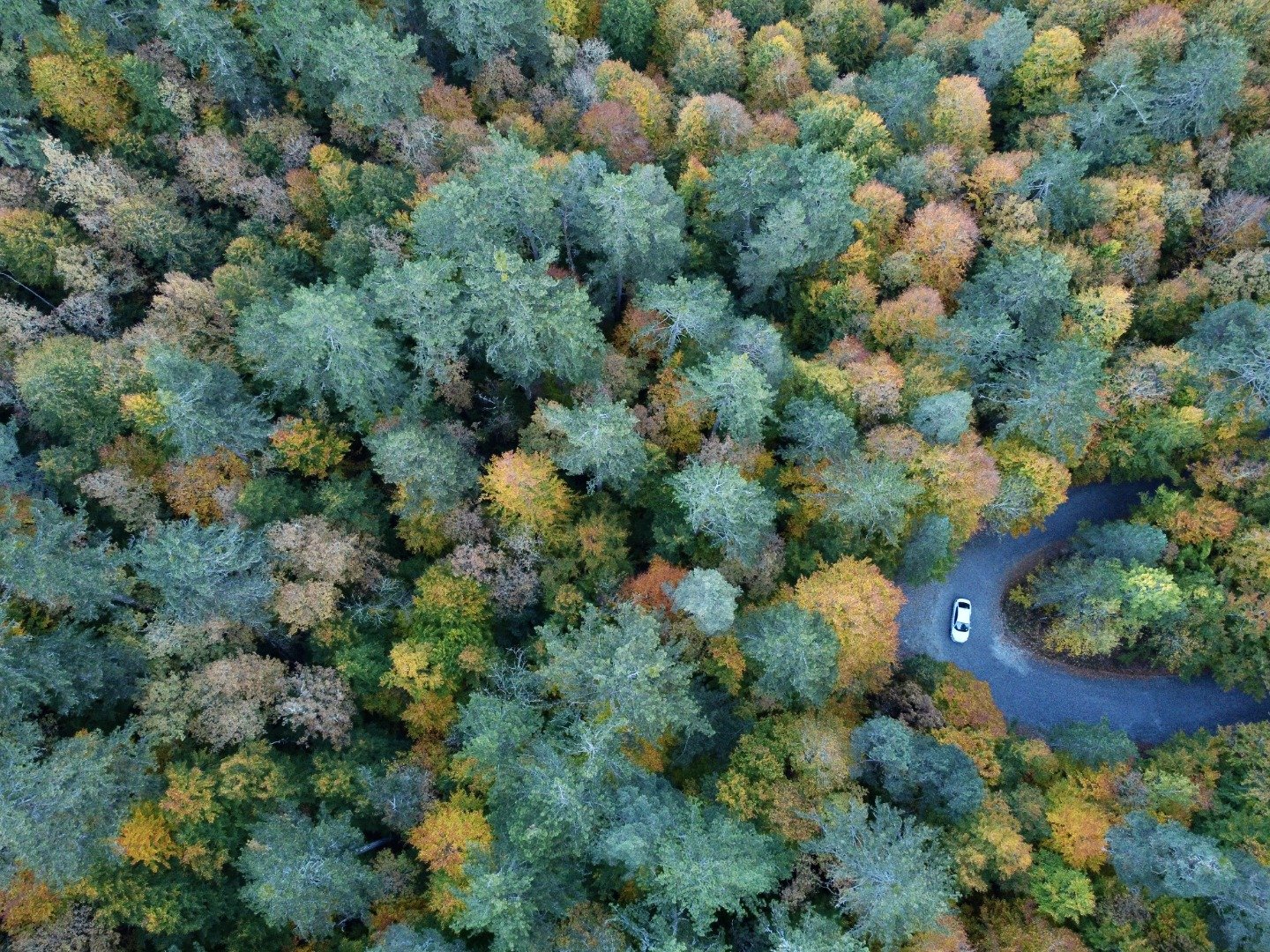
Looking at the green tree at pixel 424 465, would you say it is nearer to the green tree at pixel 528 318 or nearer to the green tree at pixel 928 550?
the green tree at pixel 528 318

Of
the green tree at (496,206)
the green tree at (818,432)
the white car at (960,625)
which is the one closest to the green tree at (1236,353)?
the white car at (960,625)

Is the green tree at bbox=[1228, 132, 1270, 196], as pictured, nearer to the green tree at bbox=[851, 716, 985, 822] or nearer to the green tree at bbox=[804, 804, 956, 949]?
the green tree at bbox=[851, 716, 985, 822]

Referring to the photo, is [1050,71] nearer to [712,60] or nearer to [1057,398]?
[712,60]

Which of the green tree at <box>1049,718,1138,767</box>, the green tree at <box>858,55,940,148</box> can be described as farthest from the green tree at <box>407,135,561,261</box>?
the green tree at <box>1049,718,1138,767</box>

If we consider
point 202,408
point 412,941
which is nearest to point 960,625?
point 412,941

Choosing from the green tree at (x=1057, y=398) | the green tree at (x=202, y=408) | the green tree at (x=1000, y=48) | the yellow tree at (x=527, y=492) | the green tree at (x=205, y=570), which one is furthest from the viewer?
the green tree at (x=1000, y=48)

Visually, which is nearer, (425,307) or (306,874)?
(306,874)
